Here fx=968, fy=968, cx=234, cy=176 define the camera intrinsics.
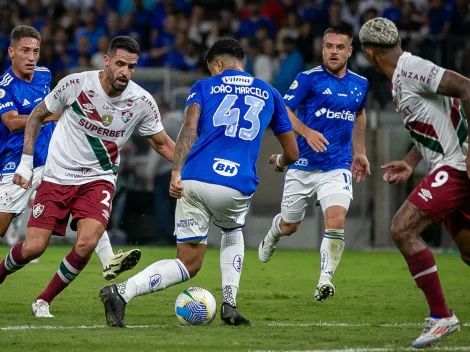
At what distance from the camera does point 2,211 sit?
10.3 metres

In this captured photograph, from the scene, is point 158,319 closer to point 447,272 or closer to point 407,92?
point 407,92

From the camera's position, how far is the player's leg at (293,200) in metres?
11.3

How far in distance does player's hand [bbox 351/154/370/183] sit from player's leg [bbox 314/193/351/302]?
0.26 m

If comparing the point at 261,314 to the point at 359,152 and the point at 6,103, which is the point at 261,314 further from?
the point at 6,103

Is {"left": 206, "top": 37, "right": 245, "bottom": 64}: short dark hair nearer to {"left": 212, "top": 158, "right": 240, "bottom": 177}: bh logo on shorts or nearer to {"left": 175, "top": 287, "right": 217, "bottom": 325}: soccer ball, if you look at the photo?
{"left": 212, "top": 158, "right": 240, "bottom": 177}: bh logo on shorts

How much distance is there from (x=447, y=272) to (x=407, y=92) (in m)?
7.59

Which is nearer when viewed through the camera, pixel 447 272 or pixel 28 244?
pixel 28 244

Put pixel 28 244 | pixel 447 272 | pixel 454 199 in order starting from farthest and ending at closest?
pixel 447 272 → pixel 28 244 → pixel 454 199

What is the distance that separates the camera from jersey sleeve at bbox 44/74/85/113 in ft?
29.1

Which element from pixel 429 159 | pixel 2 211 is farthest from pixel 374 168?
pixel 429 159

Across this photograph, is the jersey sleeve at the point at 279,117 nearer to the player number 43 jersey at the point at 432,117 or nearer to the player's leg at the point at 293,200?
the player number 43 jersey at the point at 432,117

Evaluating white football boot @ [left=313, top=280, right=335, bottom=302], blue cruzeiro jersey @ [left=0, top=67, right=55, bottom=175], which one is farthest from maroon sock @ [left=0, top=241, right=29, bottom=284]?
white football boot @ [left=313, top=280, right=335, bottom=302]

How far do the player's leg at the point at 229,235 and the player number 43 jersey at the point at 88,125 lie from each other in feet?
4.32

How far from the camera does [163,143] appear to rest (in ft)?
30.5
